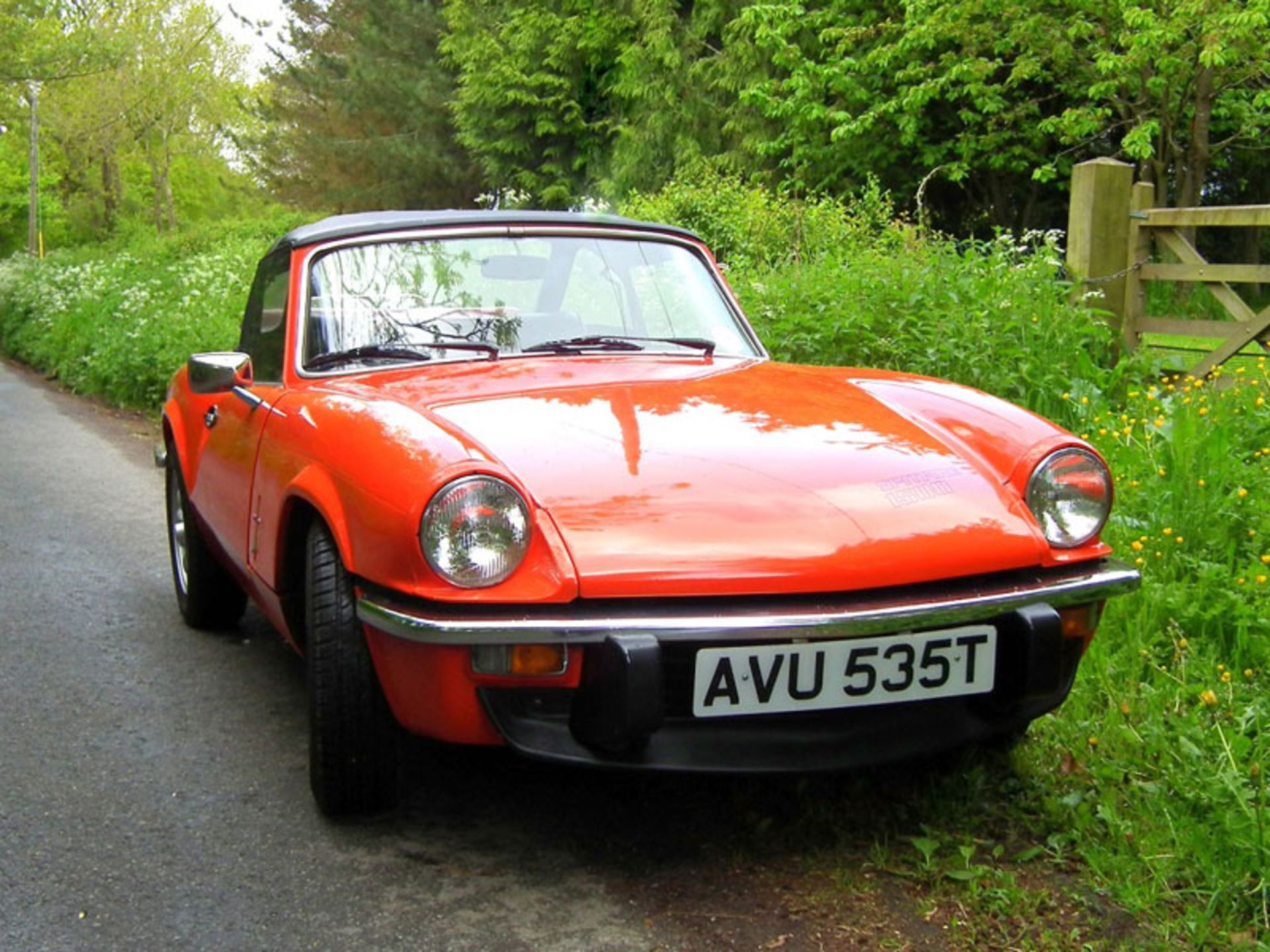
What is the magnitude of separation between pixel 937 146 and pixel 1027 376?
12.5 m

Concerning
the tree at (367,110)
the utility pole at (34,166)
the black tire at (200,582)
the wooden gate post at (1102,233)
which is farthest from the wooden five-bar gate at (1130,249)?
the utility pole at (34,166)

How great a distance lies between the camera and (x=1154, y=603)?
3.77 m

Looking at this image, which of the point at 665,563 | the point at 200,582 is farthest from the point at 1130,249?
the point at 665,563

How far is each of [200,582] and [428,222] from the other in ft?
5.01

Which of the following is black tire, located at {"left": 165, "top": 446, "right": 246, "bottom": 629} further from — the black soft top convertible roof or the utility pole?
the utility pole

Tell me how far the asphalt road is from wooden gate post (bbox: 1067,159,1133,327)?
4.61m

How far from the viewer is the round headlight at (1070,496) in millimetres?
2867

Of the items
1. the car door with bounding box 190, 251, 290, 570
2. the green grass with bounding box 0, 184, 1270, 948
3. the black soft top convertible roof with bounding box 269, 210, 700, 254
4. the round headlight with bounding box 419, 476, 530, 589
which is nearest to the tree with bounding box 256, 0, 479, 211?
the green grass with bounding box 0, 184, 1270, 948

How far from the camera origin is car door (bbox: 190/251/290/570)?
3607 millimetres

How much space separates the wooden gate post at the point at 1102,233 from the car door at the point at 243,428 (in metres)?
4.41

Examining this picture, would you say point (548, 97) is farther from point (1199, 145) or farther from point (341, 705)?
point (341, 705)

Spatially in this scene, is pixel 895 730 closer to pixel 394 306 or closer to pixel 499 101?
pixel 394 306

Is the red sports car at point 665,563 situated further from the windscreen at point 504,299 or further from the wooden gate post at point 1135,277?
the wooden gate post at point 1135,277

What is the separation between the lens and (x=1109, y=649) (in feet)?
12.1
